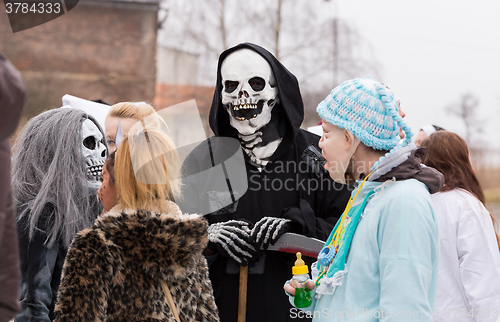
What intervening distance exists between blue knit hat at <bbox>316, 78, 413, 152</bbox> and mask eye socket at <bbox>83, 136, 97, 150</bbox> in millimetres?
1880

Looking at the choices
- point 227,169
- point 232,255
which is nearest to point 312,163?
point 227,169

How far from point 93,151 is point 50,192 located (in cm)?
43

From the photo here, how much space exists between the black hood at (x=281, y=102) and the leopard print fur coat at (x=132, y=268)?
3.47 ft

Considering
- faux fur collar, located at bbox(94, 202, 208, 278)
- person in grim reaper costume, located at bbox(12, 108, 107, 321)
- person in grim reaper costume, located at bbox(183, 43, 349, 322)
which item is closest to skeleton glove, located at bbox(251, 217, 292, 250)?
person in grim reaper costume, located at bbox(183, 43, 349, 322)

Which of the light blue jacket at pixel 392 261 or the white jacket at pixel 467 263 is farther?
the white jacket at pixel 467 263

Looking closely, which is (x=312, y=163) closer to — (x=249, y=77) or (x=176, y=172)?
(x=249, y=77)

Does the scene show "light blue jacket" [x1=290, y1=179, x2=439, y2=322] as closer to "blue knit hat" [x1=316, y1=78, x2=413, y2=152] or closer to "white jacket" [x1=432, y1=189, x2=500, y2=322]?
"blue knit hat" [x1=316, y1=78, x2=413, y2=152]

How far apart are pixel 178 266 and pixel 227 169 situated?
3.28 feet

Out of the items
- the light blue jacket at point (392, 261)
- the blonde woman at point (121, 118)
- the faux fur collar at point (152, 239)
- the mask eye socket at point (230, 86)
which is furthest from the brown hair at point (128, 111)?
the light blue jacket at point (392, 261)

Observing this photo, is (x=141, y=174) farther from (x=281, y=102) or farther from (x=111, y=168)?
(x=281, y=102)

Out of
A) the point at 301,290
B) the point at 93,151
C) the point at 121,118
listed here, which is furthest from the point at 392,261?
the point at 121,118

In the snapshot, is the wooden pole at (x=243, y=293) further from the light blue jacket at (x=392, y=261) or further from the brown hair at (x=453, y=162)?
the brown hair at (x=453, y=162)

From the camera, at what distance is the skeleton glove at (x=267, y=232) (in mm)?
2668

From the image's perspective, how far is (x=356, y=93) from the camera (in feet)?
6.21
